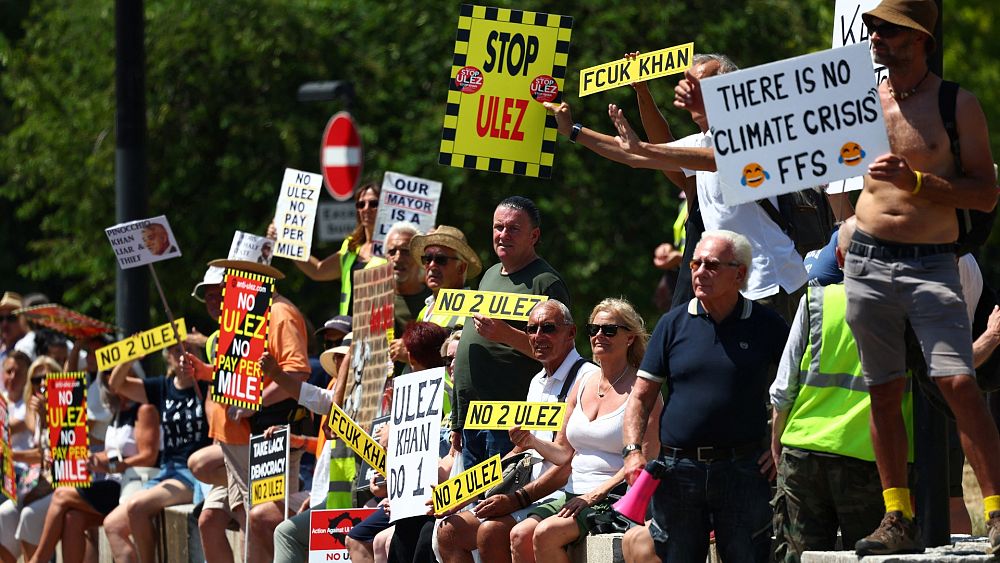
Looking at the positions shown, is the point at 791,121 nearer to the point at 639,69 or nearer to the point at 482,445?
the point at 639,69

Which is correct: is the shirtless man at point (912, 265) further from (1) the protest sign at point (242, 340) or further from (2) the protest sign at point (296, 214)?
(2) the protest sign at point (296, 214)

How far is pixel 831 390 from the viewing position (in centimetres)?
733

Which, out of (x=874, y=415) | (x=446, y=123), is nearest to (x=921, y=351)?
(x=874, y=415)

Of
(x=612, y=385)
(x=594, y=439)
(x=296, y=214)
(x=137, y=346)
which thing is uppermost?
(x=296, y=214)

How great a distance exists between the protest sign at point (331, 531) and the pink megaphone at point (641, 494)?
3.07m

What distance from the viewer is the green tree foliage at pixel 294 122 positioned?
18969 millimetres

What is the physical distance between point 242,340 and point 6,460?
3963mm

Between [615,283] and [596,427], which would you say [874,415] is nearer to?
[596,427]

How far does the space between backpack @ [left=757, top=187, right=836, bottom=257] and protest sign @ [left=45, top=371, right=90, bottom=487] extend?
21.1 ft

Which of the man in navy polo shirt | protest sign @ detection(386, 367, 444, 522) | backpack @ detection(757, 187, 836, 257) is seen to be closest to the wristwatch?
the man in navy polo shirt

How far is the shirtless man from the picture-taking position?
645cm

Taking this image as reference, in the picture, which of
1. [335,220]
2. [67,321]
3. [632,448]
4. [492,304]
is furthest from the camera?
[335,220]

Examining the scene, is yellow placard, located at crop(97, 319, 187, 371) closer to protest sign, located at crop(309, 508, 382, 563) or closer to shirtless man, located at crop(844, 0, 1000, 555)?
protest sign, located at crop(309, 508, 382, 563)

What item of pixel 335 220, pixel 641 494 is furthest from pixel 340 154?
pixel 641 494
